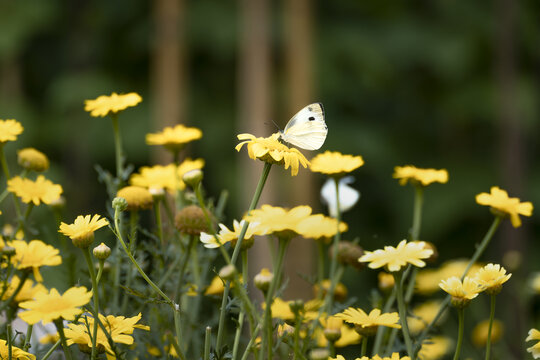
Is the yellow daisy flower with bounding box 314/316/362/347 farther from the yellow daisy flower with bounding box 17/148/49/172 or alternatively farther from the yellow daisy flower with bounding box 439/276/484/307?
the yellow daisy flower with bounding box 17/148/49/172

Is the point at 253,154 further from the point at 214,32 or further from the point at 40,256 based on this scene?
the point at 214,32

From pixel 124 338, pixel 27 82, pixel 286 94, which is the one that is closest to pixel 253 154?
pixel 124 338

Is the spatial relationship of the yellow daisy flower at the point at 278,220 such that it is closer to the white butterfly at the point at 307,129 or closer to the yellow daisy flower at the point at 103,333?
the yellow daisy flower at the point at 103,333

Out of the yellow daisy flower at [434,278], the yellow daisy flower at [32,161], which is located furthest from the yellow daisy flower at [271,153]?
the yellow daisy flower at [434,278]

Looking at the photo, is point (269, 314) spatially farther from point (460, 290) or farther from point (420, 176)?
point (420, 176)

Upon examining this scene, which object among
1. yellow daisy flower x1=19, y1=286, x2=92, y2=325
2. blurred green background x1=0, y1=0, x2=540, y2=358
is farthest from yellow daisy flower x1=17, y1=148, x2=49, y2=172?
blurred green background x1=0, y1=0, x2=540, y2=358

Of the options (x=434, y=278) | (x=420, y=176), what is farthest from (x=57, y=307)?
(x=434, y=278)

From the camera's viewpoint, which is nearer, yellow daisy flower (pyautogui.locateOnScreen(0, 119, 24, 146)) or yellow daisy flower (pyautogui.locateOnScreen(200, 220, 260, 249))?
yellow daisy flower (pyautogui.locateOnScreen(200, 220, 260, 249))
